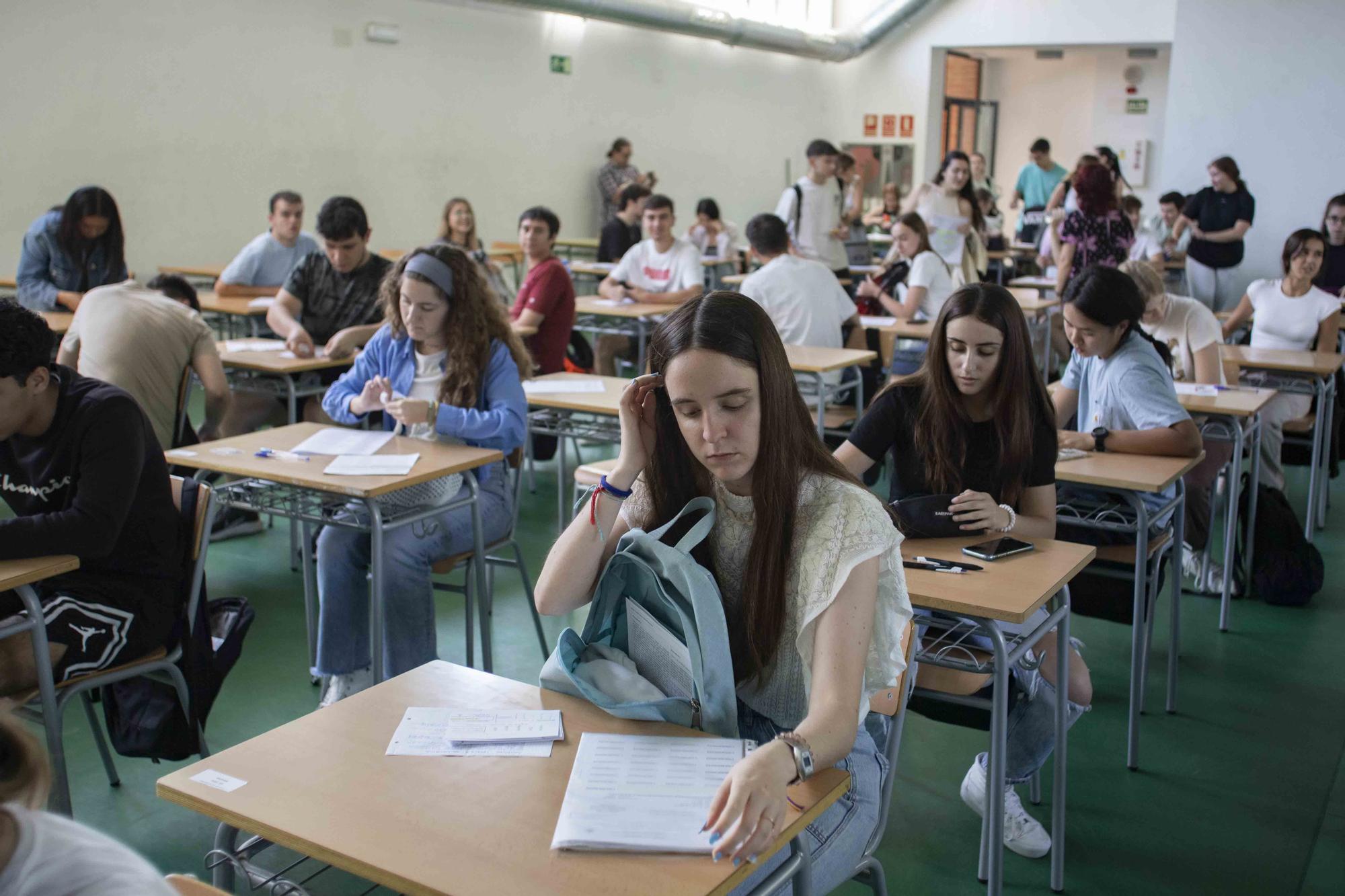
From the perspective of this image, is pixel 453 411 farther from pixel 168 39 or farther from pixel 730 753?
pixel 168 39

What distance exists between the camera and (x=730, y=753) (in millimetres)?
1445

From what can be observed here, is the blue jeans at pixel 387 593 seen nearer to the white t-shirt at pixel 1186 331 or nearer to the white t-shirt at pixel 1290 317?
the white t-shirt at pixel 1186 331

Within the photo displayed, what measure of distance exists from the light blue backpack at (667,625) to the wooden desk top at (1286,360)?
351cm

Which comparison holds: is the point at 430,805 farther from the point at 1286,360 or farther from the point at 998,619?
the point at 1286,360

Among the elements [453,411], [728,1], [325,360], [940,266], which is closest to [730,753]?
[453,411]

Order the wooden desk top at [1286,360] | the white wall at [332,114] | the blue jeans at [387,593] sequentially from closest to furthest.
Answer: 1. the blue jeans at [387,593]
2. the wooden desk top at [1286,360]
3. the white wall at [332,114]

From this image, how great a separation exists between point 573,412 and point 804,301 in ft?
4.83

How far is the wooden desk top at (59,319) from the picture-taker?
499 centimetres

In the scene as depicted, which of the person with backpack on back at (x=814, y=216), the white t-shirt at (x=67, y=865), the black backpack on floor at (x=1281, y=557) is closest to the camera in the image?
the white t-shirt at (x=67, y=865)

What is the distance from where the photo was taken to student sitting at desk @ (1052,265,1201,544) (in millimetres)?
3168

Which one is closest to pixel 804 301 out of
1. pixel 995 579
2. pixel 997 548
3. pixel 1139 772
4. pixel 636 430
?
pixel 1139 772

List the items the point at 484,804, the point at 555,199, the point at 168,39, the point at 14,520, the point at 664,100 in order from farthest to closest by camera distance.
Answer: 1. the point at 664,100
2. the point at 555,199
3. the point at 168,39
4. the point at 14,520
5. the point at 484,804

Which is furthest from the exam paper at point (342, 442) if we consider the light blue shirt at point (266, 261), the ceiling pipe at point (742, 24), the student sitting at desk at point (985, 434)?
the ceiling pipe at point (742, 24)

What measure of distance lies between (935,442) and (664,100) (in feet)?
36.0
